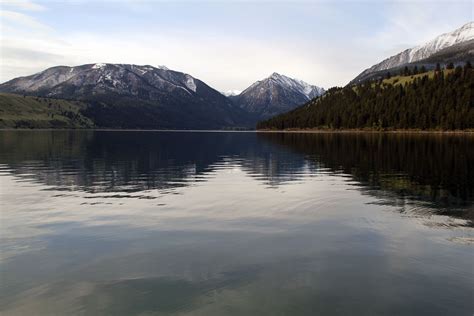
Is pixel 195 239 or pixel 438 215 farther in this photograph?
pixel 438 215

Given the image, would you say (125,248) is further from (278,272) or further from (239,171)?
(239,171)

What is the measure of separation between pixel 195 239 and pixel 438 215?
18592 mm

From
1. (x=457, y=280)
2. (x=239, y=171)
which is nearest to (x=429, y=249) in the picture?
(x=457, y=280)

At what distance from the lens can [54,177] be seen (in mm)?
52688

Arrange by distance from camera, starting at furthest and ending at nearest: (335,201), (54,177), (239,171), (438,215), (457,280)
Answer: (239,171) → (54,177) → (335,201) → (438,215) → (457,280)

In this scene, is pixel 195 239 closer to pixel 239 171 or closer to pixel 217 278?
pixel 217 278

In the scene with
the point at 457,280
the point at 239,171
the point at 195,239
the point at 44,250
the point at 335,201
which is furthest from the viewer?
the point at 239,171

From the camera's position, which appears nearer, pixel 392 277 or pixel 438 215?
pixel 392 277

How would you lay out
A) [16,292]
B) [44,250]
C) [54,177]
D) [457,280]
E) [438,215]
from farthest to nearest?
[54,177] → [438,215] → [44,250] → [457,280] → [16,292]

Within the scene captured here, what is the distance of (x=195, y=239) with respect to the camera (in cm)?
2370

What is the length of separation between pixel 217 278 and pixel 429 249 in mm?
11938

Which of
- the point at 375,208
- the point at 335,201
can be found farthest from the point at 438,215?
the point at 335,201

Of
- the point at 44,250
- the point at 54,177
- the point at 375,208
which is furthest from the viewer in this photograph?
the point at 54,177

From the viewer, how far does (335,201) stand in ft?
120
